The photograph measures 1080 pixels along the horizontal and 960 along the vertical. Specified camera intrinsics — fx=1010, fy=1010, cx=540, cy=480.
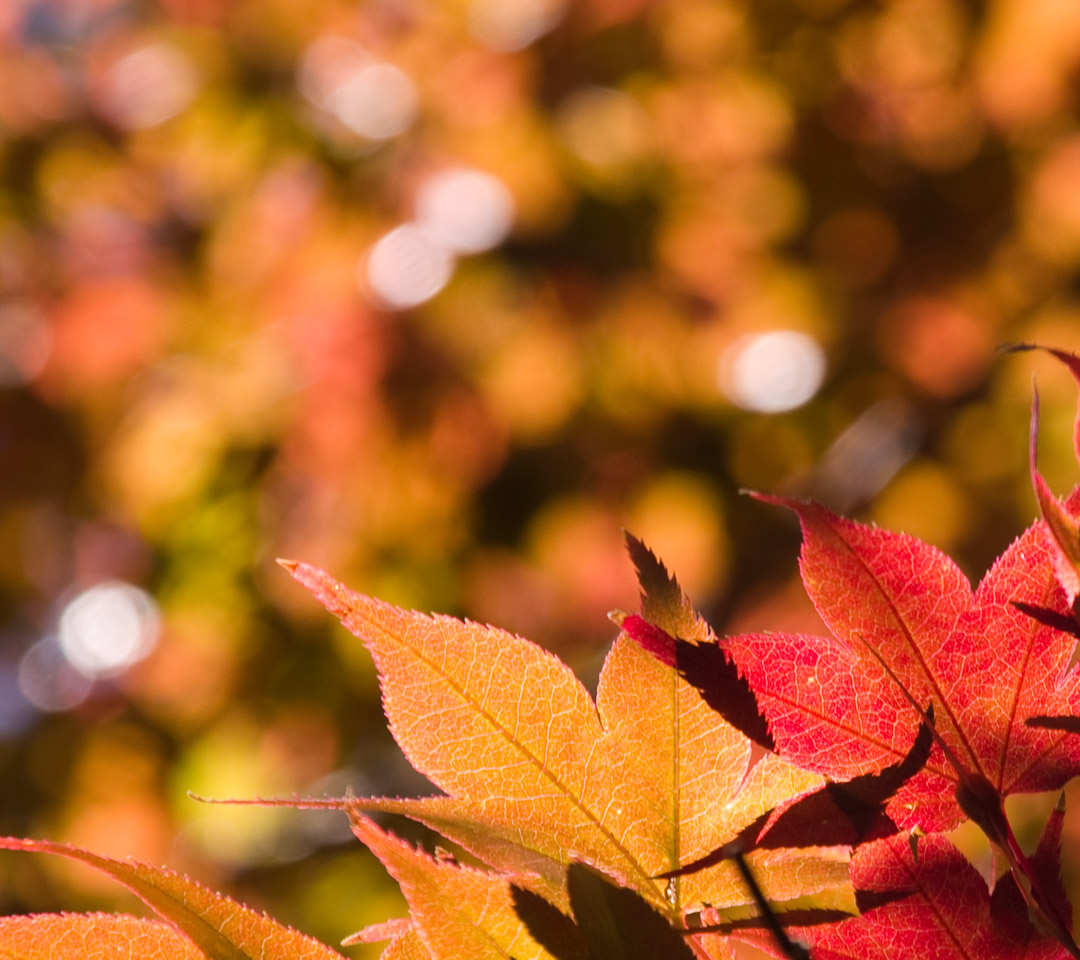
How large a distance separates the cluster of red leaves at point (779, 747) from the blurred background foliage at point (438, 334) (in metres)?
1.48

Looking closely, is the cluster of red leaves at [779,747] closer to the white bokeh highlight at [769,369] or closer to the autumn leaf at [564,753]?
the autumn leaf at [564,753]

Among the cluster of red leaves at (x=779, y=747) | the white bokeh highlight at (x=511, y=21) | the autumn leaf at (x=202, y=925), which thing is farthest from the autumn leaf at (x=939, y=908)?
the white bokeh highlight at (x=511, y=21)

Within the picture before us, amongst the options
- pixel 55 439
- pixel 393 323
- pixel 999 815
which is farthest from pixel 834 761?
pixel 55 439

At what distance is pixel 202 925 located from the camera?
0.30 metres

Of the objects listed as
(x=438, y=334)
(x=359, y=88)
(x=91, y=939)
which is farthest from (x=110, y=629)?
(x=91, y=939)

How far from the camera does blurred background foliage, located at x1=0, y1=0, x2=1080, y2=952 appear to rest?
70.9 inches

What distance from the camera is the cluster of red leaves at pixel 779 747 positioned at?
12.0 inches

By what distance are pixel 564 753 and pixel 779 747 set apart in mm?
66

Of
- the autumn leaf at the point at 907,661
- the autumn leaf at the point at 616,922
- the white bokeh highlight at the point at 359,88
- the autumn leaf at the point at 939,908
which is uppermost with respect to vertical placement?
the white bokeh highlight at the point at 359,88

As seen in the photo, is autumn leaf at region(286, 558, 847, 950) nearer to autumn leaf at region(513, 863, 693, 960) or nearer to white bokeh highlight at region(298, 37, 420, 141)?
autumn leaf at region(513, 863, 693, 960)

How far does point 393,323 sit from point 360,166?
0.99 feet

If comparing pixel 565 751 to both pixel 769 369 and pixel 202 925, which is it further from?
pixel 769 369

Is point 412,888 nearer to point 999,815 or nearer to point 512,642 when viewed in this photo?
point 512,642

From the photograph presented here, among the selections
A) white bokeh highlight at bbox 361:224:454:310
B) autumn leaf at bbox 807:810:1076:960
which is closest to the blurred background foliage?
white bokeh highlight at bbox 361:224:454:310
